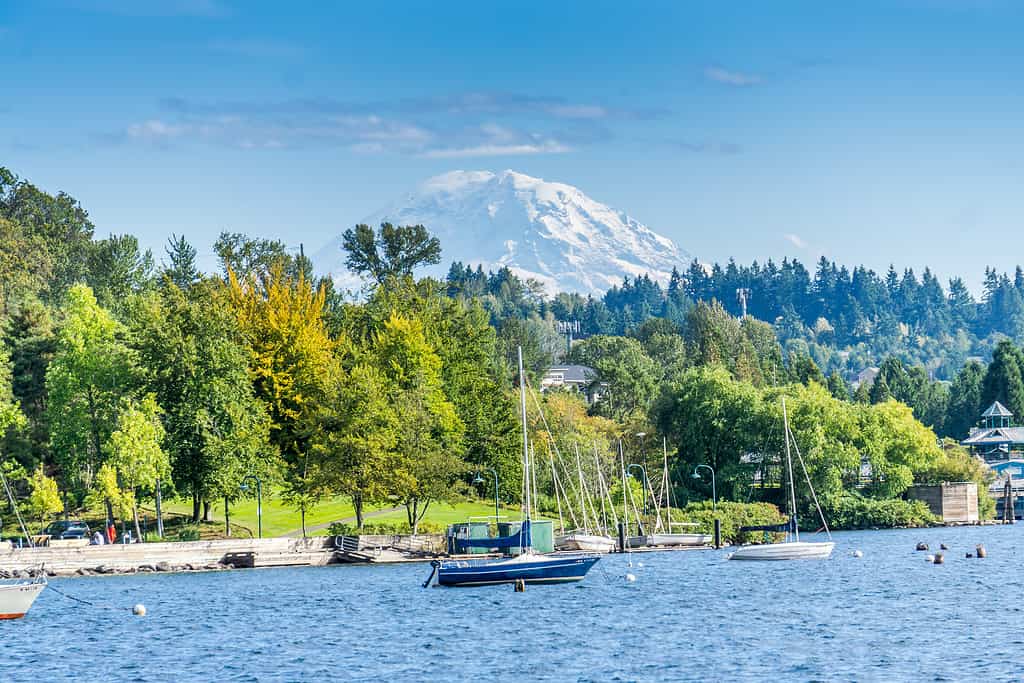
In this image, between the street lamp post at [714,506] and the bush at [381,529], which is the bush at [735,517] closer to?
the street lamp post at [714,506]

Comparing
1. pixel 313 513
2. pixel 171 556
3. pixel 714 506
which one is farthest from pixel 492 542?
pixel 714 506

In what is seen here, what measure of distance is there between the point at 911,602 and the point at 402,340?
6110 centimetres

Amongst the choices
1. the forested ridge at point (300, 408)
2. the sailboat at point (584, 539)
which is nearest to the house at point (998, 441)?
the forested ridge at point (300, 408)

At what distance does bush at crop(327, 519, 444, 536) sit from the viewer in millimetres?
98744

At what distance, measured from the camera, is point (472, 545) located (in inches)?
3602

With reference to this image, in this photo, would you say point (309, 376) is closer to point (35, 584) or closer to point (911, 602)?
point (35, 584)

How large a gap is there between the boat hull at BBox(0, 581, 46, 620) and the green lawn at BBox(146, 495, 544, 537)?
36.4 m

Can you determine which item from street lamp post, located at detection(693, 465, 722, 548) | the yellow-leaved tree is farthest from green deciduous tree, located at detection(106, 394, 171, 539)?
street lamp post, located at detection(693, 465, 722, 548)

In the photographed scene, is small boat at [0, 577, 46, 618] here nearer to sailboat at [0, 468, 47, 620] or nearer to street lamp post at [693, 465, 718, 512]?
sailboat at [0, 468, 47, 620]

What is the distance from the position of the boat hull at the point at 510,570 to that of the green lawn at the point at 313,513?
82.9 ft

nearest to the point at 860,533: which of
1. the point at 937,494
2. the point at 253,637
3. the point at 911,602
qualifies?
the point at 937,494

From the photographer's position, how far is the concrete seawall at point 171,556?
275 ft

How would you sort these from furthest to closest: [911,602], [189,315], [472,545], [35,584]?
1. [189,315]
2. [472,545]
3. [911,602]
4. [35,584]

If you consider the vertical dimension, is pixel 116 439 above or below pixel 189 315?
below
